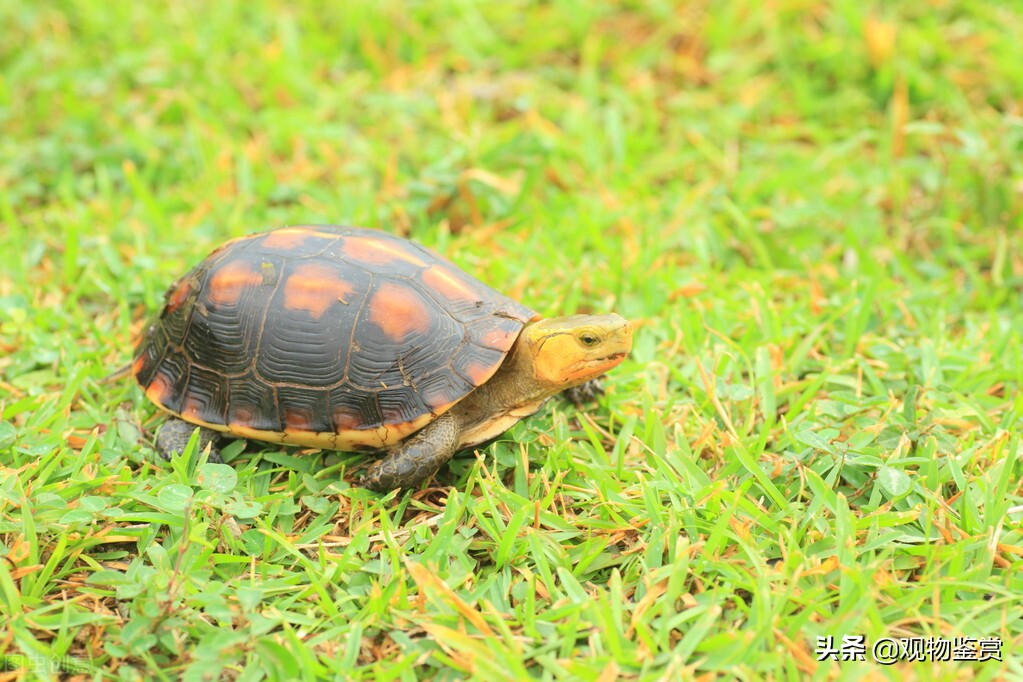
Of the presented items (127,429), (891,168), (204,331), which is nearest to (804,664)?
(204,331)

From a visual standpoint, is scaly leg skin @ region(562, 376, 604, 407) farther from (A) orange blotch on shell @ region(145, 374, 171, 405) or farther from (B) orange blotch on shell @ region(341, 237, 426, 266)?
(A) orange blotch on shell @ region(145, 374, 171, 405)

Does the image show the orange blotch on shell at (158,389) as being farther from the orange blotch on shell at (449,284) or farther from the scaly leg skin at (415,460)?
the orange blotch on shell at (449,284)

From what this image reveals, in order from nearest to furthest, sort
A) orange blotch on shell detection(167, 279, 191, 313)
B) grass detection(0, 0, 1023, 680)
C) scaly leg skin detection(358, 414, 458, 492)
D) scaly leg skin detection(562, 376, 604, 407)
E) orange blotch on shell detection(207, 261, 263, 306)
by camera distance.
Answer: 1. grass detection(0, 0, 1023, 680)
2. scaly leg skin detection(358, 414, 458, 492)
3. orange blotch on shell detection(207, 261, 263, 306)
4. orange blotch on shell detection(167, 279, 191, 313)
5. scaly leg skin detection(562, 376, 604, 407)

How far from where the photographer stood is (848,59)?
5.64 metres

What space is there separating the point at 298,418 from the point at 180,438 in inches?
21.0

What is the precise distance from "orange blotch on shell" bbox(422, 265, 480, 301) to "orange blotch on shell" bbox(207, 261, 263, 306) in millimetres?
626

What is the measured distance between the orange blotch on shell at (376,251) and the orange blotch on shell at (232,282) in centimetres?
35

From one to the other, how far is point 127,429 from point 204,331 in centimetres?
53

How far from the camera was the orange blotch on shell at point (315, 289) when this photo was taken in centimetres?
303

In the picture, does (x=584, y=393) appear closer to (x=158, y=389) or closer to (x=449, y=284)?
(x=449, y=284)

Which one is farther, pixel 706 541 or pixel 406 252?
pixel 406 252

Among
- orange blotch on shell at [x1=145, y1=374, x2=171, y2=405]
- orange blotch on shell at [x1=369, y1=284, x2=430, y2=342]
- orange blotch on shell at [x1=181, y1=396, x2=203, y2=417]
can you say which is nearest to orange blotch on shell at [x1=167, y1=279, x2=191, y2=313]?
orange blotch on shell at [x1=145, y1=374, x2=171, y2=405]

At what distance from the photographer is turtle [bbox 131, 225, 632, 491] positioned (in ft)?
9.77

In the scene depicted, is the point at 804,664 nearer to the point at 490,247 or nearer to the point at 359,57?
the point at 490,247
